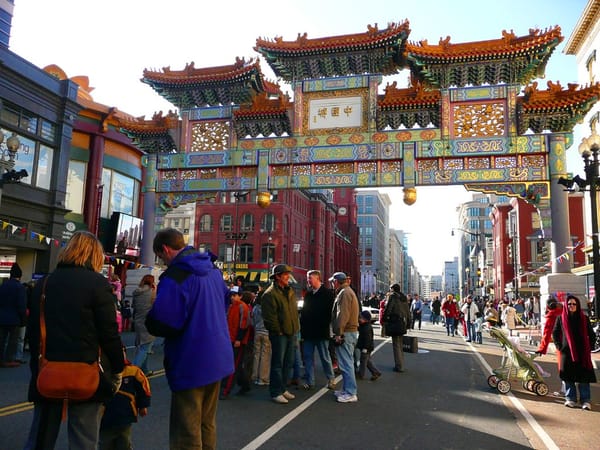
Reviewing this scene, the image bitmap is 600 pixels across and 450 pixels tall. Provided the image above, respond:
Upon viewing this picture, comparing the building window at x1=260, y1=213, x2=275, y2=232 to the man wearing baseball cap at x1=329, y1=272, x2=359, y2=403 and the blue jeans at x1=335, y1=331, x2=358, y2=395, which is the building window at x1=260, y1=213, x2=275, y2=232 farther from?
the blue jeans at x1=335, y1=331, x2=358, y2=395

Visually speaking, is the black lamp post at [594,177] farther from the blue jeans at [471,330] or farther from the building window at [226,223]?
the building window at [226,223]

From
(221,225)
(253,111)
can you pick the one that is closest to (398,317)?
(253,111)

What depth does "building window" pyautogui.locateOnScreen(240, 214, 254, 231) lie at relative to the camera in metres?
55.3

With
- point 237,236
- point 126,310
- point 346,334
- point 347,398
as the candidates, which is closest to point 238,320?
point 346,334

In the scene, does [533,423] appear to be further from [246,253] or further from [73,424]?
[246,253]

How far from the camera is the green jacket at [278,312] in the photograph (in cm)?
771

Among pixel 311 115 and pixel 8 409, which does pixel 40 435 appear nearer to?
pixel 8 409

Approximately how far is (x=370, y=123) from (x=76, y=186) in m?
15.8

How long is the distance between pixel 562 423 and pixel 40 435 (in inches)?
255

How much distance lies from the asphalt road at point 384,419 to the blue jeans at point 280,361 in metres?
0.30

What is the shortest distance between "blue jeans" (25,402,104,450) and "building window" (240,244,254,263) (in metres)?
51.1

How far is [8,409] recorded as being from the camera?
21.5ft

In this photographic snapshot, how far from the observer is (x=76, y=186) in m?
24.5

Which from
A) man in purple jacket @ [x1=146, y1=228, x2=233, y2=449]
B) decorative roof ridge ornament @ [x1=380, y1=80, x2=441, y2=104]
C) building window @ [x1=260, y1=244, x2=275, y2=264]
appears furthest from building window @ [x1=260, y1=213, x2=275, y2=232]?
man in purple jacket @ [x1=146, y1=228, x2=233, y2=449]
